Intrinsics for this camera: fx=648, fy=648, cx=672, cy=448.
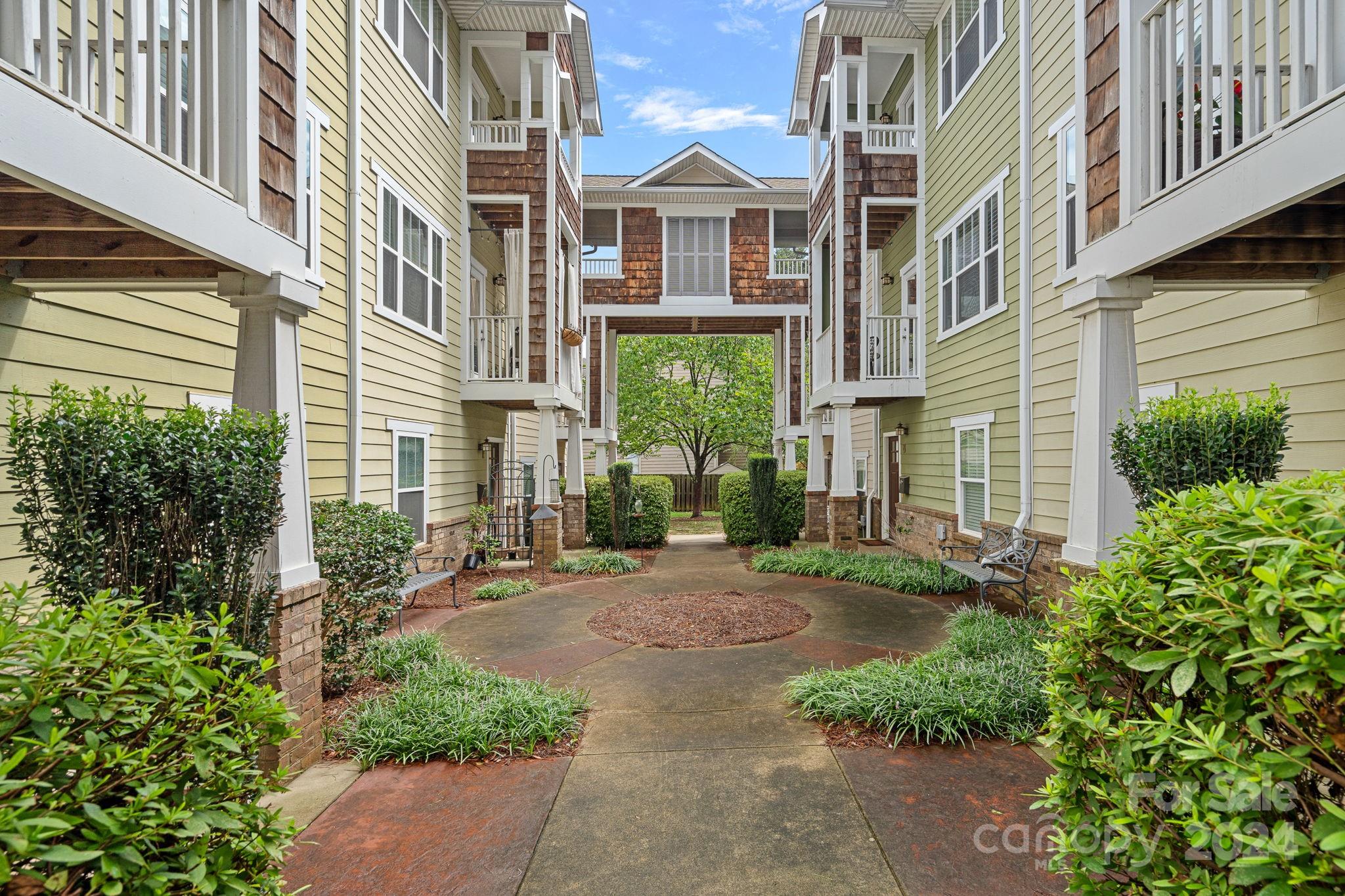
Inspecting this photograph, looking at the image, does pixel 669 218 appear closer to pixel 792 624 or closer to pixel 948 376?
pixel 948 376

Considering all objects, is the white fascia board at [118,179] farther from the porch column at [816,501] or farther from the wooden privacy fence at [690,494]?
the wooden privacy fence at [690,494]

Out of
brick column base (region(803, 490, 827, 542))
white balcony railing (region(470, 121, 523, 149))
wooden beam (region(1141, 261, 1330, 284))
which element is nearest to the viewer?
wooden beam (region(1141, 261, 1330, 284))

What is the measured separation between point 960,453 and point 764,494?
4.13 meters

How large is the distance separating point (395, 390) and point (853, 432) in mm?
10917

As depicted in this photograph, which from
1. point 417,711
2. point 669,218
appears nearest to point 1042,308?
point 417,711

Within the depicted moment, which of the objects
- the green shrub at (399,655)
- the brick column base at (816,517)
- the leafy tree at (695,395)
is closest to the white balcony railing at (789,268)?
the leafy tree at (695,395)

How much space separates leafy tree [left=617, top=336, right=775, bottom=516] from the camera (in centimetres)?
2106

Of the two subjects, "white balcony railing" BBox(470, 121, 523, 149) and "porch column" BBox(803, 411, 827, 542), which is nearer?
"white balcony railing" BBox(470, 121, 523, 149)

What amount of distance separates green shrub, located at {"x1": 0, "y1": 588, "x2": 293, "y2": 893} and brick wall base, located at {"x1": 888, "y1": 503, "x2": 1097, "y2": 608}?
3580mm

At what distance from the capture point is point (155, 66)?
300cm

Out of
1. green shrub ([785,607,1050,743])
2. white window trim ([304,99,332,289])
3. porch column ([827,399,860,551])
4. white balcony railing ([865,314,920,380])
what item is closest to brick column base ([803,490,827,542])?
porch column ([827,399,860,551])

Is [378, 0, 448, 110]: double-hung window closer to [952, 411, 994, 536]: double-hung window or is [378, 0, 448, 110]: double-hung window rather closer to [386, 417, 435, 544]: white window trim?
[386, 417, 435, 544]: white window trim

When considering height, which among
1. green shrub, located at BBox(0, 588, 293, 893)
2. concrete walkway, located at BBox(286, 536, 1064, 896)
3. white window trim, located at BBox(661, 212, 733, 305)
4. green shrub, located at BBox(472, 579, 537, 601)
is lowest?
green shrub, located at BBox(472, 579, 537, 601)

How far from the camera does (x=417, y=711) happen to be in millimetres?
4086
